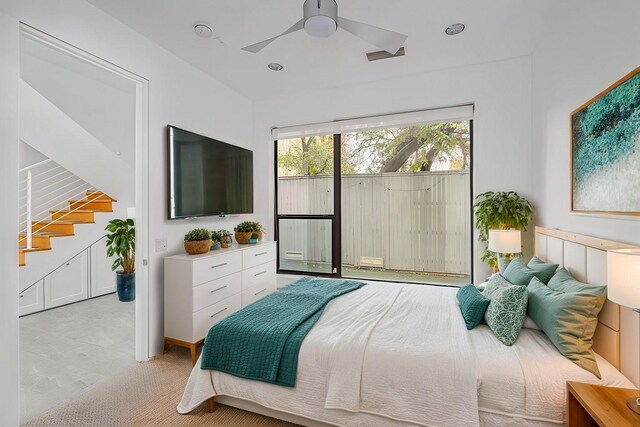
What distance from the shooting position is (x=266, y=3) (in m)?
2.42

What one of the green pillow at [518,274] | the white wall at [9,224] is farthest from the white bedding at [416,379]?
the white wall at [9,224]

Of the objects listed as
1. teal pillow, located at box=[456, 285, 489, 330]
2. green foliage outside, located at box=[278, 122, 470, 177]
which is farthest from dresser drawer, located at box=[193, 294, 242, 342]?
teal pillow, located at box=[456, 285, 489, 330]

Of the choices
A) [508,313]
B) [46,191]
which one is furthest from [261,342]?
[46,191]

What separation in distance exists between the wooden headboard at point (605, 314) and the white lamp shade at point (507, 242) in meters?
0.45

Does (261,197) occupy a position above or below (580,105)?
below

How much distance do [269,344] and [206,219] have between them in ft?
7.14

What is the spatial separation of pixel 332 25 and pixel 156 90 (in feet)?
6.09

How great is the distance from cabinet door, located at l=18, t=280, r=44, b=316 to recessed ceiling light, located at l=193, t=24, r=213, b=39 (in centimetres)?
357

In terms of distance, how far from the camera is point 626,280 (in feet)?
4.08

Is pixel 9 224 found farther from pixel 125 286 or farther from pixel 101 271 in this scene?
pixel 101 271

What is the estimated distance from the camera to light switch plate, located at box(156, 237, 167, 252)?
3.00 meters

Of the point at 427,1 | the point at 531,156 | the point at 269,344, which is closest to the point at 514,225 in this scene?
the point at 531,156

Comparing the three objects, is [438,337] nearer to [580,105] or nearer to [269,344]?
[269,344]

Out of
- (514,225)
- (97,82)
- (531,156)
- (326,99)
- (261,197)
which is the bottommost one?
(514,225)
